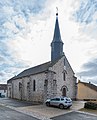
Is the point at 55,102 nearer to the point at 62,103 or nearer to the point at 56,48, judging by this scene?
the point at 62,103

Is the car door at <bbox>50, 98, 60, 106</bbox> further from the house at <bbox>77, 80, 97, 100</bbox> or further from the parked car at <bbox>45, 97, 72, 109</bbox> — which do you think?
the house at <bbox>77, 80, 97, 100</bbox>

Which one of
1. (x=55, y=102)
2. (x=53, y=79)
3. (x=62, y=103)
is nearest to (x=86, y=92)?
(x=53, y=79)

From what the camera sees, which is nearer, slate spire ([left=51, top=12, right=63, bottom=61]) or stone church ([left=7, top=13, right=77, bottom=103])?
stone church ([left=7, top=13, right=77, bottom=103])

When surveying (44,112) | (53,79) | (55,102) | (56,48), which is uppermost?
(56,48)

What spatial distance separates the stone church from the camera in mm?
40062

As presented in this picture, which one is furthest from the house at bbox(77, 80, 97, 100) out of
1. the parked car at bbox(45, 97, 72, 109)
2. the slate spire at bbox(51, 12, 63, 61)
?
the parked car at bbox(45, 97, 72, 109)

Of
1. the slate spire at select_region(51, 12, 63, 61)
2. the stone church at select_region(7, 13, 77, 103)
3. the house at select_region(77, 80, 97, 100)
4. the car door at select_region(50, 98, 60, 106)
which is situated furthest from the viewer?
the house at select_region(77, 80, 97, 100)

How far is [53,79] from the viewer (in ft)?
133

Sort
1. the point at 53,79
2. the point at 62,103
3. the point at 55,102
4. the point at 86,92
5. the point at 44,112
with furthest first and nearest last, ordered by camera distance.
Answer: the point at 86,92
the point at 53,79
the point at 55,102
the point at 62,103
the point at 44,112

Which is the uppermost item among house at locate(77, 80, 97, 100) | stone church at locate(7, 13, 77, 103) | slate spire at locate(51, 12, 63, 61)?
slate spire at locate(51, 12, 63, 61)

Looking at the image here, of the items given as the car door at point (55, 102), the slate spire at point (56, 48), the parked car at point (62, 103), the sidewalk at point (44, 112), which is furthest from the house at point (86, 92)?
the sidewalk at point (44, 112)

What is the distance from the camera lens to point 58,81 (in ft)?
138

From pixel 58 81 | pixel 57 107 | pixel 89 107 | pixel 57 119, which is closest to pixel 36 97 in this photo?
pixel 58 81

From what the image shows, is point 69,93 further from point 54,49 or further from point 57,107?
point 57,107
